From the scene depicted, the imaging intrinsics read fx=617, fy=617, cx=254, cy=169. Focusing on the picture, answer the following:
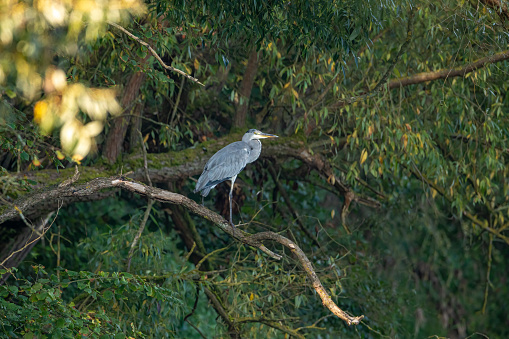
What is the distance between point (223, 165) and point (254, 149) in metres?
0.52

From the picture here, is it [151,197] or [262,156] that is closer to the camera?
[151,197]

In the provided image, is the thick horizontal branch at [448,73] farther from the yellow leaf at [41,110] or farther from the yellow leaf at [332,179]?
the yellow leaf at [41,110]

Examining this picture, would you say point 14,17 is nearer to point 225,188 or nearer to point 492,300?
point 225,188

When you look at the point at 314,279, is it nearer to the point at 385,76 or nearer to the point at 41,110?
the point at 41,110

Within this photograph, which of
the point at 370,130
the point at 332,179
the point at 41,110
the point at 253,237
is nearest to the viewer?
the point at 41,110

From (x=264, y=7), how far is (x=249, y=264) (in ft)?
9.93

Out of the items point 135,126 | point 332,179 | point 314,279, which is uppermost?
point 314,279

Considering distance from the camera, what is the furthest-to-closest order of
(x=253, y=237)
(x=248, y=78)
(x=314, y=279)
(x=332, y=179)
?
(x=332, y=179), (x=248, y=78), (x=253, y=237), (x=314, y=279)

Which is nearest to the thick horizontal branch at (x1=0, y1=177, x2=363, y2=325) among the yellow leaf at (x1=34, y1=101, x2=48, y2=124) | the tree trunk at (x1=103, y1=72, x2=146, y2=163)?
the yellow leaf at (x1=34, y1=101, x2=48, y2=124)

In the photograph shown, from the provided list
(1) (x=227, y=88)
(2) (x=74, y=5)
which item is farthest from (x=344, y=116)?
(2) (x=74, y=5)

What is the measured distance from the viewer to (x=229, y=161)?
5.29 meters

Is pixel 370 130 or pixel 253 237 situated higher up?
pixel 253 237

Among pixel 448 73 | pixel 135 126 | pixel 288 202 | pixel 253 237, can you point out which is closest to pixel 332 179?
pixel 288 202

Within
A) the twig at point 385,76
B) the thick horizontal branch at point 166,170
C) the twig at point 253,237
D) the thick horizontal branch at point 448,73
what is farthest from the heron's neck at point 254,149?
the twig at point 253,237
